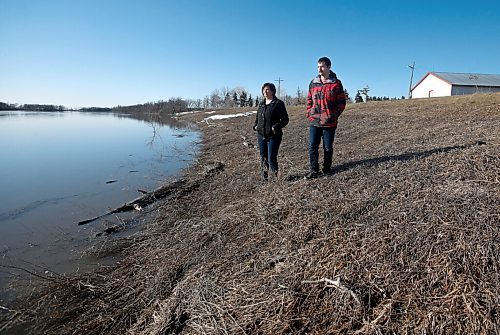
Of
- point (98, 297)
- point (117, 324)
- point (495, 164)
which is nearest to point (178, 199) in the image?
point (98, 297)

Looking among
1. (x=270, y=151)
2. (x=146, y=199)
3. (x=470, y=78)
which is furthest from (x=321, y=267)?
(x=470, y=78)

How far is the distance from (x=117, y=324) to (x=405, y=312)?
105 inches

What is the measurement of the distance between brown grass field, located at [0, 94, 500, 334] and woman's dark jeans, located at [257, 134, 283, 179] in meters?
0.66

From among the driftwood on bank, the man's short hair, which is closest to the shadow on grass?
the man's short hair

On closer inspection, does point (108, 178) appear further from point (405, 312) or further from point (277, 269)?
point (405, 312)

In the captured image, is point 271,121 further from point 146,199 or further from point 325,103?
point 146,199

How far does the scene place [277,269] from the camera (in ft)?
9.39

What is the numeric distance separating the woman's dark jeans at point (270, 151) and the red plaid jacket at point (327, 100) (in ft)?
2.68

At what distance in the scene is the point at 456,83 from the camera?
142 ft

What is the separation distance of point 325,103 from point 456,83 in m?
50.9

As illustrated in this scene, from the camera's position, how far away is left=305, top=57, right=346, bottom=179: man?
4.76 metres

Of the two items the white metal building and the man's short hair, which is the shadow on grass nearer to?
the man's short hair

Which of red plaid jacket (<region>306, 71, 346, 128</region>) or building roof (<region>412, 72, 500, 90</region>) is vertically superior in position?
building roof (<region>412, 72, 500, 90</region>)

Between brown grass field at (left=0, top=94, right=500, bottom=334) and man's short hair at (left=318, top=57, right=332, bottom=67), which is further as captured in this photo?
man's short hair at (left=318, top=57, right=332, bottom=67)
